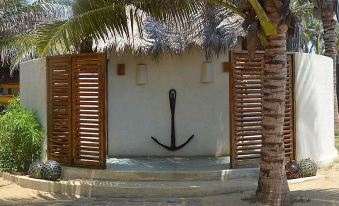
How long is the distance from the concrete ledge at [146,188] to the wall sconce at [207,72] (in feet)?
11.2

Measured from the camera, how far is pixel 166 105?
41.7 ft

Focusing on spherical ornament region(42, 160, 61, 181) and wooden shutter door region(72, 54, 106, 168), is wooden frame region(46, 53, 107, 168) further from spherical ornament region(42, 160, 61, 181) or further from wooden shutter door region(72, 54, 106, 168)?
spherical ornament region(42, 160, 61, 181)

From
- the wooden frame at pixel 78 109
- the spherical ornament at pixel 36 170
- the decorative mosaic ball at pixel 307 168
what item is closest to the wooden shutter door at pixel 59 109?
the wooden frame at pixel 78 109

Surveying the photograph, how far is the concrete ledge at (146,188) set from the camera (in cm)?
909

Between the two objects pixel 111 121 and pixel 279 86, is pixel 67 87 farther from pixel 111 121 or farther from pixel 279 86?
pixel 279 86

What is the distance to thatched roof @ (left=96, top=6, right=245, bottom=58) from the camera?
11719 millimetres

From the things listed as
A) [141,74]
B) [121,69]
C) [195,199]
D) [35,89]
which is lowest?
[195,199]

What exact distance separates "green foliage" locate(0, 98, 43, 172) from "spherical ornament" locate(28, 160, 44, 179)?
0.52m

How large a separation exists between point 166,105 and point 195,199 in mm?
4202

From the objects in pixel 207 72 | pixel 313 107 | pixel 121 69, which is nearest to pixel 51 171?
pixel 121 69

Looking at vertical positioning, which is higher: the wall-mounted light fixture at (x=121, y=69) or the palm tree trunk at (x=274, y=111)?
the wall-mounted light fixture at (x=121, y=69)

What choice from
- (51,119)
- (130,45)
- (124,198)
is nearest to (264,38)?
(124,198)

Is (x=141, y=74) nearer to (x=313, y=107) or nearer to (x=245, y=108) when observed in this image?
(x=245, y=108)

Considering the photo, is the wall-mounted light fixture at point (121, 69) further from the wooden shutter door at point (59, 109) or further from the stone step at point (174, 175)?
the stone step at point (174, 175)
